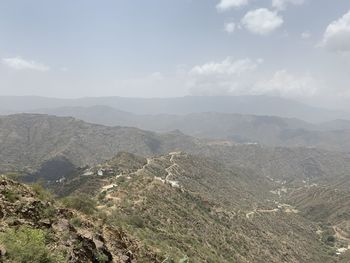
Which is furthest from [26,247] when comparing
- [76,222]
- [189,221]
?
[189,221]

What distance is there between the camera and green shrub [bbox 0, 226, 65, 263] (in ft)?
54.9

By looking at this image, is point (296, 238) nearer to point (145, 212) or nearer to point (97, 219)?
point (145, 212)

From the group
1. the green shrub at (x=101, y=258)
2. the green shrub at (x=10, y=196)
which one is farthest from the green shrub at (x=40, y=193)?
the green shrub at (x=101, y=258)

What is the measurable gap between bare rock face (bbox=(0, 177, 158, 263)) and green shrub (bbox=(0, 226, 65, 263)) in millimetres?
425

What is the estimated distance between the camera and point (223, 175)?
636 feet

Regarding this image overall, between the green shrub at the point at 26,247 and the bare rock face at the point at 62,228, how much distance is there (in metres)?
0.42

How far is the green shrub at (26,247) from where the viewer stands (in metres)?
16.7

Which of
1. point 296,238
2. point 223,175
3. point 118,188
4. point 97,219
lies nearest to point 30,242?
point 97,219

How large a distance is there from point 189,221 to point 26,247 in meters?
61.6

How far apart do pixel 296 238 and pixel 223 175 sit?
2991 inches

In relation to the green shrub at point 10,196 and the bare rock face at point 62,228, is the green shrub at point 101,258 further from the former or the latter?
the green shrub at point 10,196

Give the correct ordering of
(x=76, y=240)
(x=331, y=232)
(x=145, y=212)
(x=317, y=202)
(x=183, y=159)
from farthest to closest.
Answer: (x=317, y=202) < (x=183, y=159) < (x=331, y=232) < (x=145, y=212) < (x=76, y=240)

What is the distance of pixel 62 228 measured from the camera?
23.8 metres

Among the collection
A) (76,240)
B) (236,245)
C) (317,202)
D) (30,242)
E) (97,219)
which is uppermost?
(30,242)
